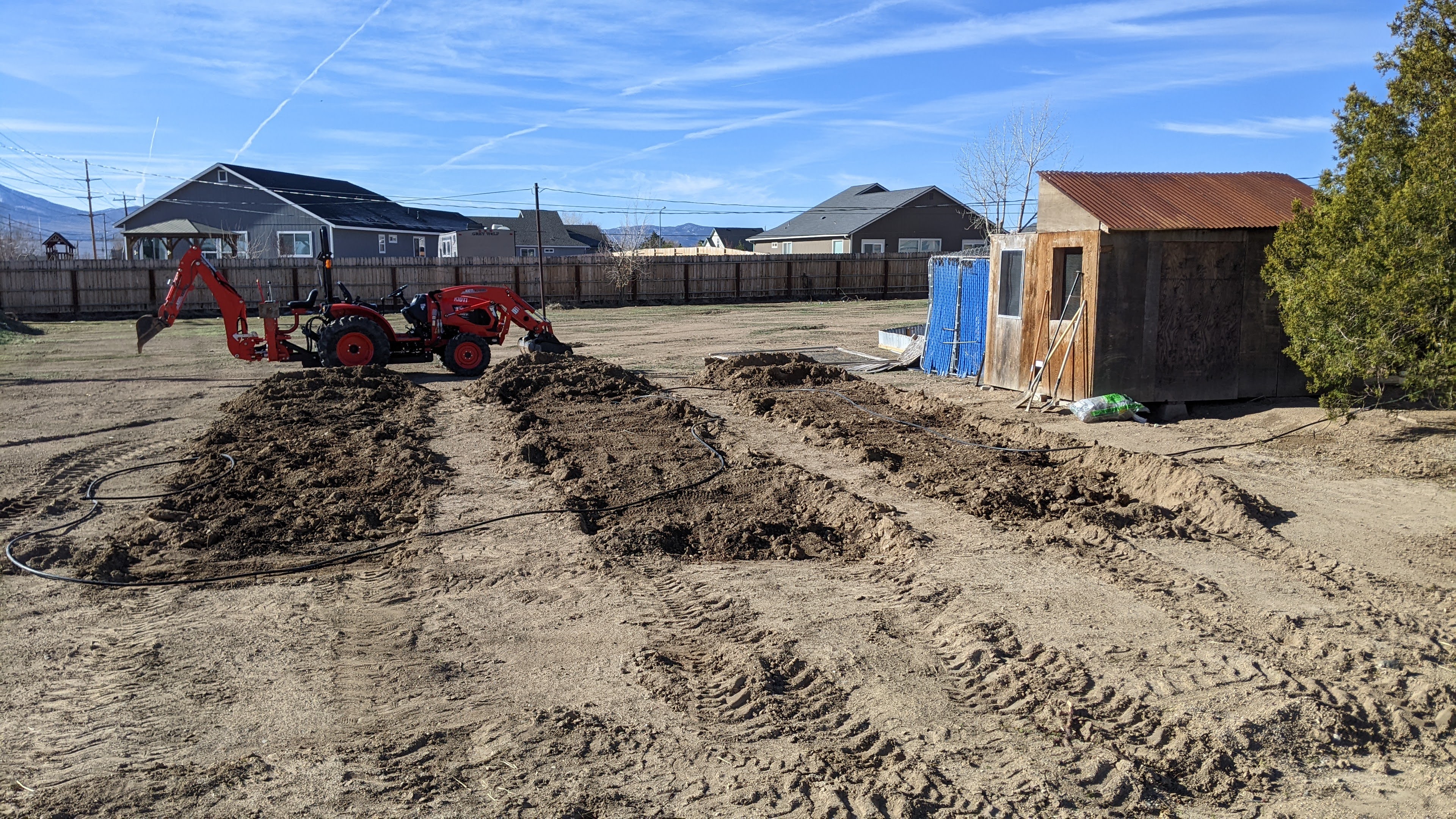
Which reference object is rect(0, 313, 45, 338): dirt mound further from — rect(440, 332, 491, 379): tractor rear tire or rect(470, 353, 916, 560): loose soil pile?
rect(470, 353, 916, 560): loose soil pile

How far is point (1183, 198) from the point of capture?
1384 centimetres

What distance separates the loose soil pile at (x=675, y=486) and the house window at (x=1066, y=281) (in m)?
5.04

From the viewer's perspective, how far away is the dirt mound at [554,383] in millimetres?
14117

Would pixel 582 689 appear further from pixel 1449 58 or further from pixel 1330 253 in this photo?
pixel 1449 58

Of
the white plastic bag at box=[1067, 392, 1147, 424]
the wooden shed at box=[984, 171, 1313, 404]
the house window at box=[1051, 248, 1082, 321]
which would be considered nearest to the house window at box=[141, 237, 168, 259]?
the house window at box=[1051, 248, 1082, 321]

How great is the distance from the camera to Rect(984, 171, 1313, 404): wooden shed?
42.2ft

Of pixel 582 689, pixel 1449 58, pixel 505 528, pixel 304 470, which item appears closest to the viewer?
pixel 582 689

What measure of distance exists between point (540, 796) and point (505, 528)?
4.01 meters

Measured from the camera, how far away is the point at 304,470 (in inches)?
379

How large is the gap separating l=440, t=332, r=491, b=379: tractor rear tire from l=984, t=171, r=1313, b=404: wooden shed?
9451 mm

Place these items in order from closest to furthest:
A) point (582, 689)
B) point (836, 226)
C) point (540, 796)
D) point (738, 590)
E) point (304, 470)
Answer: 1. point (540, 796)
2. point (582, 689)
3. point (738, 590)
4. point (304, 470)
5. point (836, 226)

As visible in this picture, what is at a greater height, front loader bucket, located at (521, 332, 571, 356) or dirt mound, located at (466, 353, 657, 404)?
front loader bucket, located at (521, 332, 571, 356)

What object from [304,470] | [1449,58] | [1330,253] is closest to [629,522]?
[304,470]

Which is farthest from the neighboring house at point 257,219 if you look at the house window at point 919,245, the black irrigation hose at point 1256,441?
the black irrigation hose at point 1256,441
